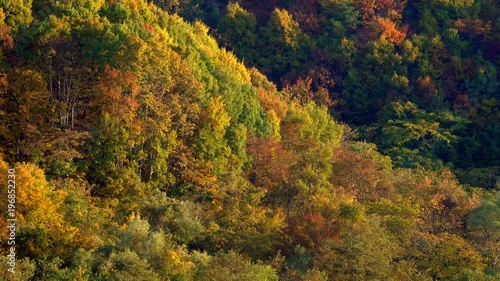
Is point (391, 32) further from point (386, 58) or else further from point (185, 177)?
point (185, 177)

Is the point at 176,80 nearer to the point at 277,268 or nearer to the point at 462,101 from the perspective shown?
the point at 277,268

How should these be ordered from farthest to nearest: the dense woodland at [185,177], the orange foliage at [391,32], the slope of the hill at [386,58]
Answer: the orange foliage at [391,32] → the slope of the hill at [386,58] → the dense woodland at [185,177]

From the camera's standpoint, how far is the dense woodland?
1102 inches

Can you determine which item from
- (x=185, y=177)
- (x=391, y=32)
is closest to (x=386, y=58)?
(x=391, y=32)

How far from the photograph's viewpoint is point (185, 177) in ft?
121

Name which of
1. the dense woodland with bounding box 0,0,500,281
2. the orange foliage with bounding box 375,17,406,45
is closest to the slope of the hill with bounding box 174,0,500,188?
the orange foliage with bounding box 375,17,406,45

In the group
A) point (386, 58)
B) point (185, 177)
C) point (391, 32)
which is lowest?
point (185, 177)

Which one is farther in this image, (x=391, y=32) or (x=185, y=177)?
(x=391, y=32)

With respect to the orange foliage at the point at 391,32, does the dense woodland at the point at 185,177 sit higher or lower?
lower

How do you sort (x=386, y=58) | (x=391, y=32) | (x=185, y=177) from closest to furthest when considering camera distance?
(x=185, y=177)
(x=386, y=58)
(x=391, y=32)

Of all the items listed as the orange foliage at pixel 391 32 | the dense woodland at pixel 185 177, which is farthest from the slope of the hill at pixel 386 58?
the dense woodland at pixel 185 177

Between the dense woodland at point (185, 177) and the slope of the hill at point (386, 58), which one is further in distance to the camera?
the slope of the hill at point (386, 58)

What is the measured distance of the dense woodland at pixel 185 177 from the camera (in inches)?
1102

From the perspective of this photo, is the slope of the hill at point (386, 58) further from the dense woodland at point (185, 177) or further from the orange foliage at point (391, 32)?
the dense woodland at point (185, 177)
